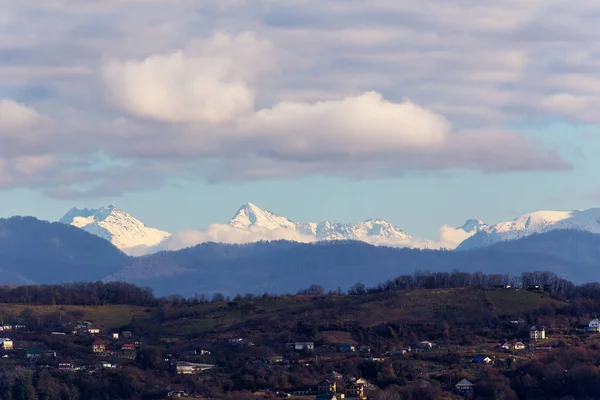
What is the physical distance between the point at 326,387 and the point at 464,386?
12333 mm

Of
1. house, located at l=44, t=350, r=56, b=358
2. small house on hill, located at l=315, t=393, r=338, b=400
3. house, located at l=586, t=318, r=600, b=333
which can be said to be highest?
house, located at l=586, t=318, r=600, b=333

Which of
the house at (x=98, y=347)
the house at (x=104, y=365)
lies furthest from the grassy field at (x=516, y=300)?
the house at (x=104, y=365)

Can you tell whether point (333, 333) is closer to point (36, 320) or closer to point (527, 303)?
point (527, 303)

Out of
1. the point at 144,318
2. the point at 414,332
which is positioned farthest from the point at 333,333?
the point at 144,318

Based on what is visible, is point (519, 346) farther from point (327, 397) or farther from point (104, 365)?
point (104, 365)

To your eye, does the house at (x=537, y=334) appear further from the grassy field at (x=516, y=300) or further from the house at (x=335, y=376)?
the house at (x=335, y=376)

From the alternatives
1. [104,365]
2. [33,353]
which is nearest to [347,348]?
[104,365]

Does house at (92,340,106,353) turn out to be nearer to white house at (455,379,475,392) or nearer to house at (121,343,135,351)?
house at (121,343,135,351)

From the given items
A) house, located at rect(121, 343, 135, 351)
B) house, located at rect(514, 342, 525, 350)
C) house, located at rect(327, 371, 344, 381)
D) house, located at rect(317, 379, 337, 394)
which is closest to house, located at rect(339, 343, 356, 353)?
house, located at rect(514, 342, 525, 350)

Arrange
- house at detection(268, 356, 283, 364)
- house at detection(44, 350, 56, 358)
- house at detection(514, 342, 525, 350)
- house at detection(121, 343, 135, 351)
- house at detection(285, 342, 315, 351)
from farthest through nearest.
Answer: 1. house at detection(121, 343, 135, 351)
2. house at detection(285, 342, 315, 351)
3. house at detection(44, 350, 56, 358)
4. house at detection(514, 342, 525, 350)
5. house at detection(268, 356, 283, 364)

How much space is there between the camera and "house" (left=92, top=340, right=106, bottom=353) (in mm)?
163462

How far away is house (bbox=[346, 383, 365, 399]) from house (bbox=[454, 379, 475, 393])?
847cm

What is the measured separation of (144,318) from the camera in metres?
195

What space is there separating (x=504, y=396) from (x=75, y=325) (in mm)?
78057
